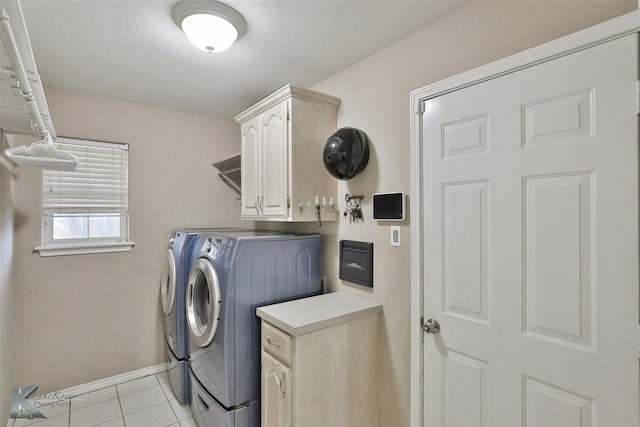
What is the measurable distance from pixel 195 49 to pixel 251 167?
0.86 metres

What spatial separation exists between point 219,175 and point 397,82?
6.45 ft

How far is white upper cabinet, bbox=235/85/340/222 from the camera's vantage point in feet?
6.66

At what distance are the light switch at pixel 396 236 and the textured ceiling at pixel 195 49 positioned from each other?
1088 millimetres

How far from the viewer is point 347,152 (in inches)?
75.3

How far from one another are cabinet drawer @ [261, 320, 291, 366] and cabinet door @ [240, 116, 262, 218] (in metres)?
0.91

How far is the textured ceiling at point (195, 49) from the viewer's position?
1.52 meters

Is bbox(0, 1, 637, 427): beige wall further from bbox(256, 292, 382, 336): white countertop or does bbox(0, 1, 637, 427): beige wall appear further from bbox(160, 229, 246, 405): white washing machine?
bbox(160, 229, 246, 405): white washing machine

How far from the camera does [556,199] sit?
1.16 meters

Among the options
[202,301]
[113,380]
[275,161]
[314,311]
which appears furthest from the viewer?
[113,380]

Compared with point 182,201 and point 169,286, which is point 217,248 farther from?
point 182,201

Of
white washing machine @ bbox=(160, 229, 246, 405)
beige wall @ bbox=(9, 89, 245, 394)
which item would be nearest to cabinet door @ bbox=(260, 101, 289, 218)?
white washing machine @ bbox=(160, 229, 246, 405)

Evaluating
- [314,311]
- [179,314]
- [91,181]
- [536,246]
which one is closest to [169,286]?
[179,314]

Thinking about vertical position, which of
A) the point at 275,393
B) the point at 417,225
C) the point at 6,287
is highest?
the point at 417,225

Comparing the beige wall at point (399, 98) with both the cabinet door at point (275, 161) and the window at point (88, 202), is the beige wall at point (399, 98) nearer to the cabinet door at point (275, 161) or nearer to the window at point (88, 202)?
the cabinet door at point (275, 161)
